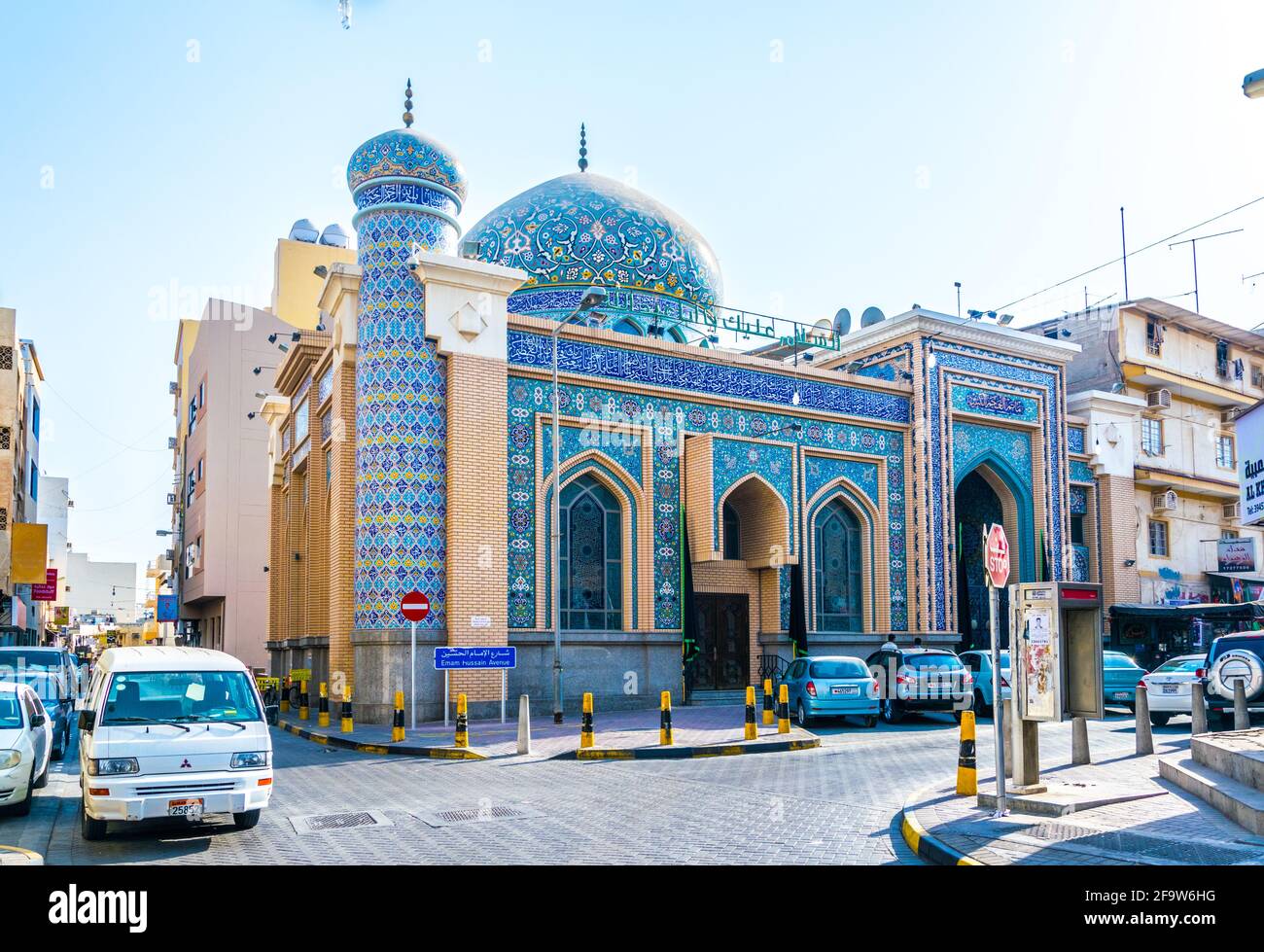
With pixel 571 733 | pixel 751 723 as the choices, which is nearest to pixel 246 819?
pixel 751 723

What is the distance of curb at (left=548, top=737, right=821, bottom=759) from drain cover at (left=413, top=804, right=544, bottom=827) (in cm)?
506

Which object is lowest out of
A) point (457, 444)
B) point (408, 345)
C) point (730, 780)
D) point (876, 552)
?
point (730, 780)

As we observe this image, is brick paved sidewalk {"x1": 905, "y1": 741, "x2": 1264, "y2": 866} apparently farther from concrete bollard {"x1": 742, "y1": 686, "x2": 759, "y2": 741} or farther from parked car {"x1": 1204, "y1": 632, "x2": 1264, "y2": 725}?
parked car {"x1": 1204, "y1": 632, "x2": 1264, "y2": 725}

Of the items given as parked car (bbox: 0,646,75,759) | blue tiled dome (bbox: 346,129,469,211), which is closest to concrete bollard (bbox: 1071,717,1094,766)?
parked car (bbox: 0,646,75,759)

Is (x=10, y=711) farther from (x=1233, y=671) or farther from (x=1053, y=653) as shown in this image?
(x=1233, y=671)

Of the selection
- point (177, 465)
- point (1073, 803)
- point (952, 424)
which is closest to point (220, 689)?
point (1073, 803)

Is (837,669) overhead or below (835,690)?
overhead

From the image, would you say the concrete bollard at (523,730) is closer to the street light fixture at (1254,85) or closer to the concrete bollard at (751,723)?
the concrete bollard at (751,723)

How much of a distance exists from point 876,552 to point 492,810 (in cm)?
1844

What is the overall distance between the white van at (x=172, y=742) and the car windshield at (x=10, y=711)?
3.37 ft

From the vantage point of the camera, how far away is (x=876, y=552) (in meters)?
28.3

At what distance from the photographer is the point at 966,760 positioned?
467 inches

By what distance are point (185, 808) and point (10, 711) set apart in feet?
11.1
